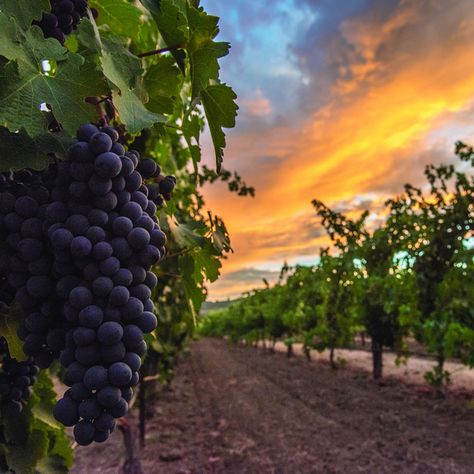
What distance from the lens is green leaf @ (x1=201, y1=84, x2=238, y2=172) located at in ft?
4.63

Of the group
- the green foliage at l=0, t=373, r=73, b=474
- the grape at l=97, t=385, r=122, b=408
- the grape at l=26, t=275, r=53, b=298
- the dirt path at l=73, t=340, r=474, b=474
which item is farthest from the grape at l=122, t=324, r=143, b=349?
the dirt path at l=73, t=340, r=474, b=474

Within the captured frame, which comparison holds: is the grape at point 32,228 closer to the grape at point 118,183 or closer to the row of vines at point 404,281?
the grape at point 118,183

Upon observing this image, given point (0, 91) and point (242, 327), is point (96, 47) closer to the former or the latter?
point (0, 91)

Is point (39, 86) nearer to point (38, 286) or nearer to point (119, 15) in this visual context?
point (38, 286)

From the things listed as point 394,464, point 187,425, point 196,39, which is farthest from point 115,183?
point 187,425

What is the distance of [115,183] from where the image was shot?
1.08m

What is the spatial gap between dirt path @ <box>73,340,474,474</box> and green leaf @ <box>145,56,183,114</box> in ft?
19.3

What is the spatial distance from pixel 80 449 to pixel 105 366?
968cm

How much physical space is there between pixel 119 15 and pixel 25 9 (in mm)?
663

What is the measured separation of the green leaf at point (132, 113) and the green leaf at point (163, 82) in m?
0.30

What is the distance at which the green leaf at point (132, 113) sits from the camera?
1085 millimetres

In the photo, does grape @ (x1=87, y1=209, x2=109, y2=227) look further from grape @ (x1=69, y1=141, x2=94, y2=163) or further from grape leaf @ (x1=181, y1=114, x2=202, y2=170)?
grape leaf @ (x1=181, y1=114, x2=202, y2=170)

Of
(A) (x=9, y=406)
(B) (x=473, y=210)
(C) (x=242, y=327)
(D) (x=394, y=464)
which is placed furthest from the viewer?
(C) (x=242, y=327)

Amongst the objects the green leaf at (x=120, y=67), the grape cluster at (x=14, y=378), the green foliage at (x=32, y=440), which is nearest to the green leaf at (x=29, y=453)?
the green foliage at (x=32, y=440)
